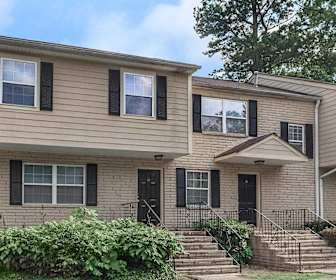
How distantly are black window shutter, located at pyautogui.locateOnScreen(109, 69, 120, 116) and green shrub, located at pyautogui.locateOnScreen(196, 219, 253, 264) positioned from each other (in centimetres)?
478

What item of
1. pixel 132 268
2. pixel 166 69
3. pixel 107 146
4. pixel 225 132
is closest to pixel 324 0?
pixel 225 132

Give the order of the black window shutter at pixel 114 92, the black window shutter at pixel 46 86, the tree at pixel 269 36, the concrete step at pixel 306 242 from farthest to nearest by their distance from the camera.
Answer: the tree at pixel 269 36 < the concrete step at pixel 306 242 < the black window shutter at pixel 114 92 < the black window shutter at pixel 46 86

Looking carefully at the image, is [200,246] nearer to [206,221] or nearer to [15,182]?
[206,221]

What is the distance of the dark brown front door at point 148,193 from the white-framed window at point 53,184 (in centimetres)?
202

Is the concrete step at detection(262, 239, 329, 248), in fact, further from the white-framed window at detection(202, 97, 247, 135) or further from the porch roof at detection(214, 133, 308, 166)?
the white-framed window at detection(202, 97, 247, 135)

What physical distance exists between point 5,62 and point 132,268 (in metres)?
7.08

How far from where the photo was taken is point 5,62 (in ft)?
53.2

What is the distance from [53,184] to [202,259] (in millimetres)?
5019

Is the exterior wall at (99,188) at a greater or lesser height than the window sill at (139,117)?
lesser

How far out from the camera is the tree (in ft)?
119

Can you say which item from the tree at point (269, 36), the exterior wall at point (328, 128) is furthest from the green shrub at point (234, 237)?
the tree at point (269, 36)

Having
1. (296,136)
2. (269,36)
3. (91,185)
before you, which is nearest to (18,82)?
(91,185)

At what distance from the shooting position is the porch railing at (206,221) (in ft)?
59.7

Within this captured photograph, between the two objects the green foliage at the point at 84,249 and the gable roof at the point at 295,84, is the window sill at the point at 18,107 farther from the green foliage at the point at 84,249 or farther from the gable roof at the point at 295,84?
the gable roof at the point at 295,84
